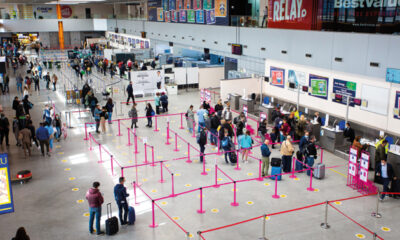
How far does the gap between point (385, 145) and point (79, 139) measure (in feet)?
38.8

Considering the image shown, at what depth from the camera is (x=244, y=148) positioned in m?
13.6

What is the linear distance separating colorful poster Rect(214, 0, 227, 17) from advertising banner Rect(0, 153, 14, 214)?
20.0 metres

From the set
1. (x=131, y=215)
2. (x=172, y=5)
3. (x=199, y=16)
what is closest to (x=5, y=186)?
(x=131, y=215)

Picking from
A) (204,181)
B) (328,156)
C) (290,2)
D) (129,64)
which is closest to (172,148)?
(204,181)

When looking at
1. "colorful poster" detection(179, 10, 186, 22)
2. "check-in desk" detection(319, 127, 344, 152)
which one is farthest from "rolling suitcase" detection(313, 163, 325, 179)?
"colorful poster" detection(179, 10, 186, 22)

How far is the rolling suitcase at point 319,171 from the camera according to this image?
12.4 metres

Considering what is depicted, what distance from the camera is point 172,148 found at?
15578 mm

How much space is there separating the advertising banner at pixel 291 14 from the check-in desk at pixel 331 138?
18.3 feet

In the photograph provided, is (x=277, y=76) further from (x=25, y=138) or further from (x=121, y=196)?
(x=121, y=196)

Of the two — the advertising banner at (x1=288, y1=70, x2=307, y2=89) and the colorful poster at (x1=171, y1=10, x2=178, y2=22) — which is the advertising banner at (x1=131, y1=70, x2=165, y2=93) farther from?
the colorful poster at (x1=171, y1=10, x2=178, y2=22)

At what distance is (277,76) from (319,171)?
9.66 meters

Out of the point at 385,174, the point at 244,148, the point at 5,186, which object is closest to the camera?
the point at 5,186

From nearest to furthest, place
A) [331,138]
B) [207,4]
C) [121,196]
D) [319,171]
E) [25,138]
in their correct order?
[121,196]
[319,171]
[25,138]
[331,138]
[207,4]

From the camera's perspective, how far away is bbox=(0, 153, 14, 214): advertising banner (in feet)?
27.4
